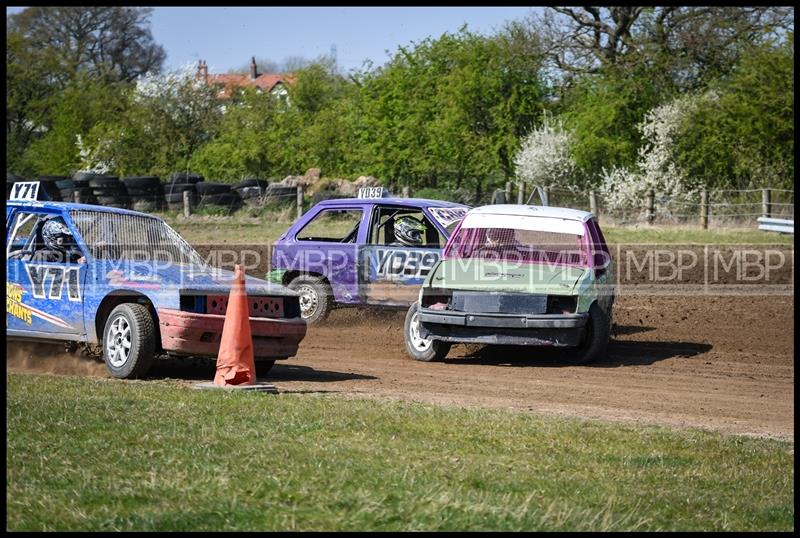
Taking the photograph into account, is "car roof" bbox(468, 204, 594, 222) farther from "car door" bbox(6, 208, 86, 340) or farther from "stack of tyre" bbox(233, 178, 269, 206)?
"stack of tyre" bbox(233, 178, 269, 206)

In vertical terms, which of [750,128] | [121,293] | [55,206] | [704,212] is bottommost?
[121,293]

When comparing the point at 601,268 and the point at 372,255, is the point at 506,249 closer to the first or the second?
the point at 601,268

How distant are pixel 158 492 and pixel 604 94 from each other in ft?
130

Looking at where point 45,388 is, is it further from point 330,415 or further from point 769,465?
point 769,465

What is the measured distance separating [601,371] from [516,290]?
1.21m

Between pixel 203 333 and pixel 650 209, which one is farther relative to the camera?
pixel 650 209

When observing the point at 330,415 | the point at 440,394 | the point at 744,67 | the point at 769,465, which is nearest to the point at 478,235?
the point at 440,394

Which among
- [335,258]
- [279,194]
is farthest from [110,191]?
[335,258]

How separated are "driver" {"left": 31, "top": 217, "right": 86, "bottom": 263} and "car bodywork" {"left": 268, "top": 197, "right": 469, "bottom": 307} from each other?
15.2 ft

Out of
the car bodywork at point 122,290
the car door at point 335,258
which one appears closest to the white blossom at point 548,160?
the car door at point 335,258

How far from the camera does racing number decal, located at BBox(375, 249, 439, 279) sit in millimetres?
14516

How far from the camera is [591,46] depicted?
149ft

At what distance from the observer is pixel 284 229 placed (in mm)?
30422

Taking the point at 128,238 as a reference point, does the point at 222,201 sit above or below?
above
